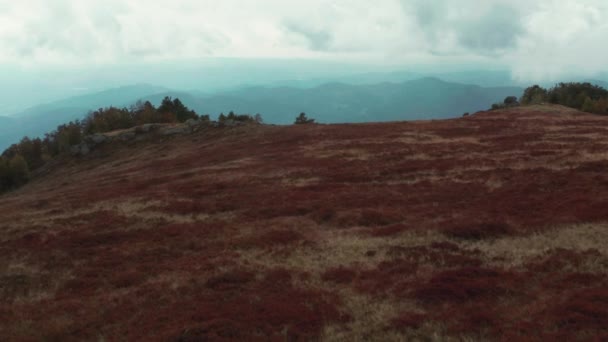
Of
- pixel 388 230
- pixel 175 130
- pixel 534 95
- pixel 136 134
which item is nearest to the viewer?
pixel 388 230

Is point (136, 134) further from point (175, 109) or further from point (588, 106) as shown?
point (588, 106)

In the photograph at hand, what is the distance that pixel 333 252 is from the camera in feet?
74.1

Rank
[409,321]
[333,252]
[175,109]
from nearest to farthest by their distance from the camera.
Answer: [409,321] → [333,252] → [175,109]

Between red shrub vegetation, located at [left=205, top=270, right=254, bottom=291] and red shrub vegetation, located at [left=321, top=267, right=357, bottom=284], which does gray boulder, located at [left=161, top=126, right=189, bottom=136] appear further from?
red shrub vegetation, located at [left=321, top=267, right=357, bottom=284]

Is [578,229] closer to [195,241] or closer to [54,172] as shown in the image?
[195,241]

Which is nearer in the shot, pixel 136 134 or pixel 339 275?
pixel 339 275

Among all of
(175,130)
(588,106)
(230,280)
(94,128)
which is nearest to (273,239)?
(230,280)

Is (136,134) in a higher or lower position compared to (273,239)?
higher

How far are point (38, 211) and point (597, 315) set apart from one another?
4497cm

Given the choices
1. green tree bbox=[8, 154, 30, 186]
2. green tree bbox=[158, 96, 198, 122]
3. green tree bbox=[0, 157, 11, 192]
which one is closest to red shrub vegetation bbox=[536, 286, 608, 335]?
green tree bbox=[8, 154, 30, 186]

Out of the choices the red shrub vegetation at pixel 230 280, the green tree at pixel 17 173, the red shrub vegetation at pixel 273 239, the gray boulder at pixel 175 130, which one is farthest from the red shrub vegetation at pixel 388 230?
the green tree at pixel 17 173

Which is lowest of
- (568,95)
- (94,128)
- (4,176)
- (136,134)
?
(4,176)

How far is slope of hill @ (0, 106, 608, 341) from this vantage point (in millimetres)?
14578

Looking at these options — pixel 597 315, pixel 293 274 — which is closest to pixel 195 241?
pixel 293 274
